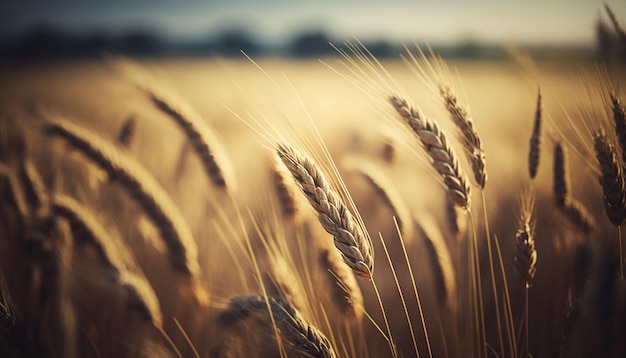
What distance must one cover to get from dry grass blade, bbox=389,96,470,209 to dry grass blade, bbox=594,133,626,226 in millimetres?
381

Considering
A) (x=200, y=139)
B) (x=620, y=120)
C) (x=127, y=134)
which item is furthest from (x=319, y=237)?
(x=127, y=134)

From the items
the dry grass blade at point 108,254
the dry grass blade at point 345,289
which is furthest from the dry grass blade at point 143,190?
the dry grass blade at point 345,289

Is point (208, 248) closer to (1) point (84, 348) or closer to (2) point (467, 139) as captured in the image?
(1) point (84, 348)

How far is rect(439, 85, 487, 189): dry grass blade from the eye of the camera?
77 centimetres

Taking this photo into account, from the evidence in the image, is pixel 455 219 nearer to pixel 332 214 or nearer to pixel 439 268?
pixel 439 268

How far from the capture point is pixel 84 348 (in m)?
1.15

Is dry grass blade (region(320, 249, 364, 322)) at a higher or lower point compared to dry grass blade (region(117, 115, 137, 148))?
lower

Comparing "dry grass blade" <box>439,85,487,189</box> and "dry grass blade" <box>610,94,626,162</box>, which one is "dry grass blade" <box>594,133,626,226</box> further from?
"dry grass blade" <box>439,85,487,189</box>

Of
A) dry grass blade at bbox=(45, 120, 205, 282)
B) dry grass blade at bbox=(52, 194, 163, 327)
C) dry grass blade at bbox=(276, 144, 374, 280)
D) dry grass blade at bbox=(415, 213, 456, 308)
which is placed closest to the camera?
dry grass blade at bbox=(276, 144, 374, 280)

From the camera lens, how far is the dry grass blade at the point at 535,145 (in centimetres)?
100

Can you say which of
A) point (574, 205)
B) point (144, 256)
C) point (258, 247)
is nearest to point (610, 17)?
point (574, 205)

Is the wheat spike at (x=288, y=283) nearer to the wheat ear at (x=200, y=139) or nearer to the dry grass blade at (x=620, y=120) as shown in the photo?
the wheat ear at (x=200, y=139)

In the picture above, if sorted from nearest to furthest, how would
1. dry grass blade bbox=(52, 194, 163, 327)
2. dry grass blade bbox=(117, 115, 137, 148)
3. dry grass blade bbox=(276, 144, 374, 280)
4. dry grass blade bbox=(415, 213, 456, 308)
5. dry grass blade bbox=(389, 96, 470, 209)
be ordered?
dry grass blade bbox=(276, 144, 374, 280) → dry grass blade bbox=(389, 96, 470, 209) → dry grass blade bbox=(52, 194, 163, 327) → dry grass blade bbox=(415, 213, 456, 308) → dry grass blade bbox=(117, 115, 137, 148)

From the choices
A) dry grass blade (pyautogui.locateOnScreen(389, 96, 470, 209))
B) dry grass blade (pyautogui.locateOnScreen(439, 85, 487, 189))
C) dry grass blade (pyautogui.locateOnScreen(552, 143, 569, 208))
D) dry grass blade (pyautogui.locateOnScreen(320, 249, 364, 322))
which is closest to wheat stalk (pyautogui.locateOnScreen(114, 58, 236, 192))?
dry grass blade (pyautogui.locateOnScreen(320, 249, 364, 322))
